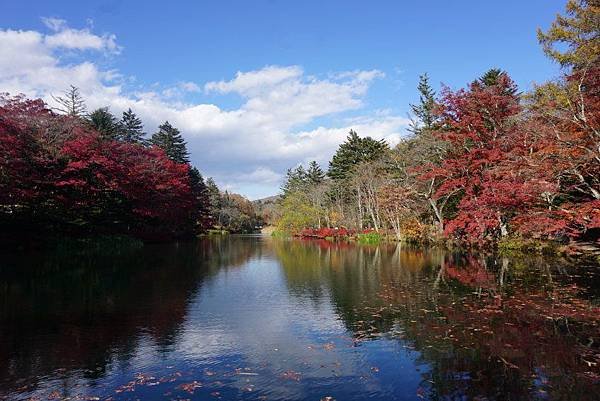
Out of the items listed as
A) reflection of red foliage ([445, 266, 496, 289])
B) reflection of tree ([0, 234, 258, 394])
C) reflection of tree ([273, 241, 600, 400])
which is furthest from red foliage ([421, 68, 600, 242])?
reflection of tree ([0, 234, 258, 394])

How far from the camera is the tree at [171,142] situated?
196ft

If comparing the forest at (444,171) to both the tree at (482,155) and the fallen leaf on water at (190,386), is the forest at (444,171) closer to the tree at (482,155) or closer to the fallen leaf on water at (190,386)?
the tree at (482,155)

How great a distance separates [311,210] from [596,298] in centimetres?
4971

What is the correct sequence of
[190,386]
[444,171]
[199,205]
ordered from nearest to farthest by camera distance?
1. [190,386]
2. [444,171]
3. [199,205]

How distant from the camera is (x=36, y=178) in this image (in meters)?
24.6

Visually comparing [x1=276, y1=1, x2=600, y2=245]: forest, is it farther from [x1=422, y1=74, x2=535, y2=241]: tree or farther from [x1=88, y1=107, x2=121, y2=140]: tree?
[x1=88, y1=107, x2=121, y2=140]: tree

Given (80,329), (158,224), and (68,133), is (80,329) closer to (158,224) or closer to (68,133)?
(68,133)

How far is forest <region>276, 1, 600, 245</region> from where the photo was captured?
60.9 feet

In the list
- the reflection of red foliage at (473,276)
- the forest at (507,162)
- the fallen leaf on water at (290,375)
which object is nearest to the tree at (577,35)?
the forest at (507,162)

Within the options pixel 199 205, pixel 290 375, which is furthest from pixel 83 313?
pixel 199 205

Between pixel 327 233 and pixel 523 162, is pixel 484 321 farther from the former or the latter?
pixel 327 233

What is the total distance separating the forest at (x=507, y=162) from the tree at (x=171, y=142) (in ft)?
80.8

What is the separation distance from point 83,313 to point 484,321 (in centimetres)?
871

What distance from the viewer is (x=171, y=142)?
6050 cm
